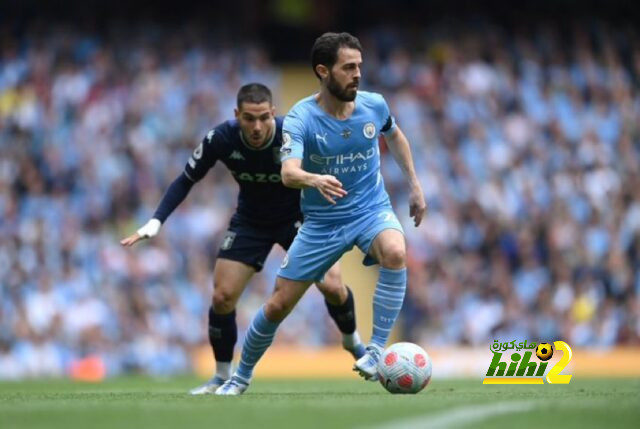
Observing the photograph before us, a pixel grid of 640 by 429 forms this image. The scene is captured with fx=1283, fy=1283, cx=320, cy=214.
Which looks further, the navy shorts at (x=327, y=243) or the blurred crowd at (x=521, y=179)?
the blurred crowd at (x=521, y=179)

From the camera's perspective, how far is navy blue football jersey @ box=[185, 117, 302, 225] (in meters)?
9.91

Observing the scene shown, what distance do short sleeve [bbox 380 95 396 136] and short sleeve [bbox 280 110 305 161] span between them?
735 mm

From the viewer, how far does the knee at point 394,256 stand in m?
8.66

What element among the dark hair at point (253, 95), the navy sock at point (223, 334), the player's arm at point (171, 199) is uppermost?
the dark hair at point (253, 95)

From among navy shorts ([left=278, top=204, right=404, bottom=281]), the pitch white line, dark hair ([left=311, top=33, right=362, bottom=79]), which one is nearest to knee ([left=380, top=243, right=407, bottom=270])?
navy shorts ([left=278, top=204, right=404, bottom=281])

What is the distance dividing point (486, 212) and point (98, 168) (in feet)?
20.6

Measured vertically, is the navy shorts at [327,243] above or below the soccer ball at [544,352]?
above

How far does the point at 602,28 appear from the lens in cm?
2334

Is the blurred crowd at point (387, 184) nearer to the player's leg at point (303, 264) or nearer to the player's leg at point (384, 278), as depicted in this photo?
the player's leg at point (303, 264)

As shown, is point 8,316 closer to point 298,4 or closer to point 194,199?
point 194,199

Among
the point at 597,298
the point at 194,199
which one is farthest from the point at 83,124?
the point at 597,298

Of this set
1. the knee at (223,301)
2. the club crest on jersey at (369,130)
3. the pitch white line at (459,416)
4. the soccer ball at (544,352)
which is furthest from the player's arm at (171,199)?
the pitch white line at (459,416)

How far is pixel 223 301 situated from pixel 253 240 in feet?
1.76

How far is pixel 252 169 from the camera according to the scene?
32.7ft
